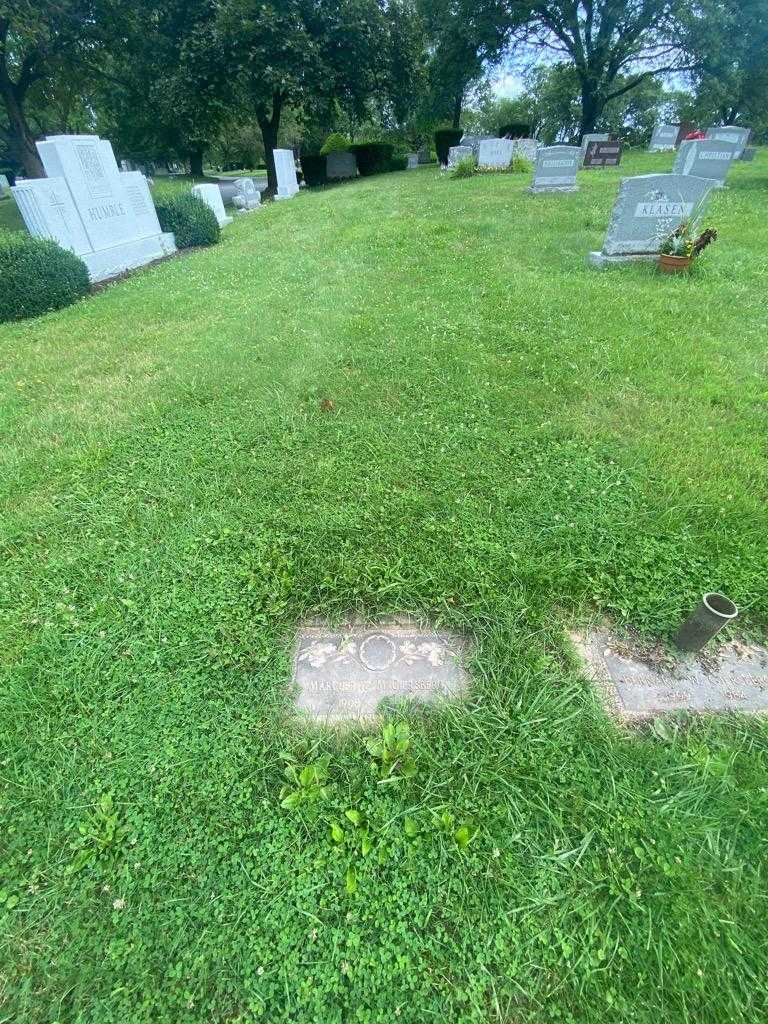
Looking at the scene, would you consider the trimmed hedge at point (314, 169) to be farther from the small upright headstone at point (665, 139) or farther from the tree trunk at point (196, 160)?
the small upright headstone at point (665, 139)

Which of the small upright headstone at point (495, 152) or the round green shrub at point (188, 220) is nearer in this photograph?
the round green shrub at point (188, 220)

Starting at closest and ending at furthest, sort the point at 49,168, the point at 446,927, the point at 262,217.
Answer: the point at 446,927
the point at 49,168
the point at 262,217

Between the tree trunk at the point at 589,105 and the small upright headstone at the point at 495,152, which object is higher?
the tree trunk at the point at 589,105

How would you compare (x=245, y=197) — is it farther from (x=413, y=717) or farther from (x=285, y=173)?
(x=413, y=717)

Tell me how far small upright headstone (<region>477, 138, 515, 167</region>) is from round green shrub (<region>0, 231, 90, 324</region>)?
18029 millimetres

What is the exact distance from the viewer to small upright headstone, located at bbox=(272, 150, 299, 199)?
1975 centimetres

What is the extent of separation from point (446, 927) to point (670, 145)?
1250 inches

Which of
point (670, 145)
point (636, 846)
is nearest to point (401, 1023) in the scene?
point (636, 846)

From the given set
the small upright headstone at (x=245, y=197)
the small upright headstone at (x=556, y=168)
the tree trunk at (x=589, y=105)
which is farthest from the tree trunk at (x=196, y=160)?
the small upright headstone at (x=556, y=168)

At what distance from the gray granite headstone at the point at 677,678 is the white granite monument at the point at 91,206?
9.63m

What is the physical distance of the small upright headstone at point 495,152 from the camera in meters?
18.8

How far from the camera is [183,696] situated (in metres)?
2.04

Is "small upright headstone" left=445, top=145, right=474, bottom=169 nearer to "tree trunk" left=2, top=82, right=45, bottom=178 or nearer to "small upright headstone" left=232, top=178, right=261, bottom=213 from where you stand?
"small upright headstone" left=232, top=178, right=261, bottom=213

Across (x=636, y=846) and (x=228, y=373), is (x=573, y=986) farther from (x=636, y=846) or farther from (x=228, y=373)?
(x=228, y=373)
